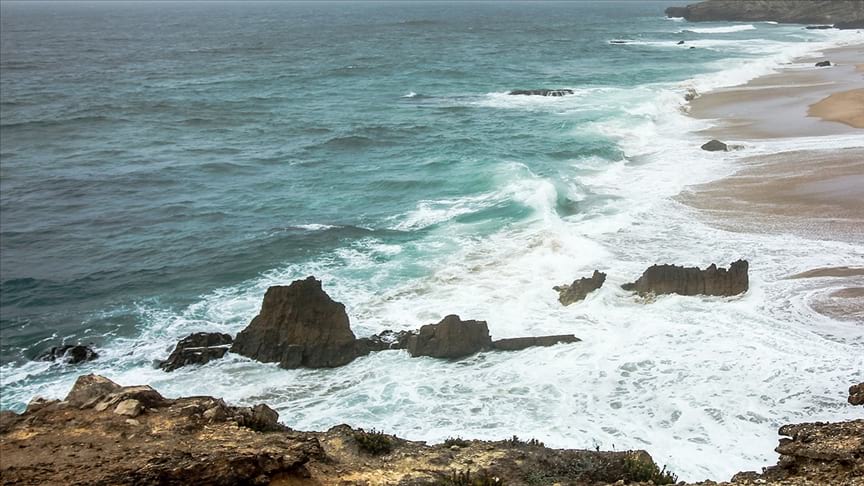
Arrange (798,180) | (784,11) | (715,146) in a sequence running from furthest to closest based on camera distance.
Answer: (784,11) → (715,146) → (798,180)

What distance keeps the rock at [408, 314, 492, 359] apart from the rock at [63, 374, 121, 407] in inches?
322

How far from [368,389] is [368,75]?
56.4 metres

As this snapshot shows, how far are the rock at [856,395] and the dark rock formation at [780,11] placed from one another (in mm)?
114140

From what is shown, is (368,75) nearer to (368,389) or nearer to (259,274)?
(259,274)

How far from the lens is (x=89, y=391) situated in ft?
34.2

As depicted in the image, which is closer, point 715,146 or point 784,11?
point 715,146

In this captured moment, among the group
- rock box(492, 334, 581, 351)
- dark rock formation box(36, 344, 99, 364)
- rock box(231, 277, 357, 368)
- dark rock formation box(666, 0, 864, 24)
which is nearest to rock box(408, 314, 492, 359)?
rock box(492, 334, 581, 351)

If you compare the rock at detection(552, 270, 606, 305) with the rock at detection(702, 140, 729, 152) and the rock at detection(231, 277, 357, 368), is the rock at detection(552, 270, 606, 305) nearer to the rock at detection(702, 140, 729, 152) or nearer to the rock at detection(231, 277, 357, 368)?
the rock at detection(231, 277, 357, 368)

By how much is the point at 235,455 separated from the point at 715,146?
1232 inches

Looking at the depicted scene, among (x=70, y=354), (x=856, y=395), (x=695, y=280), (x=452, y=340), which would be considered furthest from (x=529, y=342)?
(x=70, y=354)

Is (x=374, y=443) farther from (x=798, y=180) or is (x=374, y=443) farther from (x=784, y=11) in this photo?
(x=784, y=11)

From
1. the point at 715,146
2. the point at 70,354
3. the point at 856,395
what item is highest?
the point at 715,146

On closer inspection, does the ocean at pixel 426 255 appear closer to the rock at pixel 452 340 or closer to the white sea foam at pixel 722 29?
the rock at pixel 452 340

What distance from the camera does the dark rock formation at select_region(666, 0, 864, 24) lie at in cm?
11350
